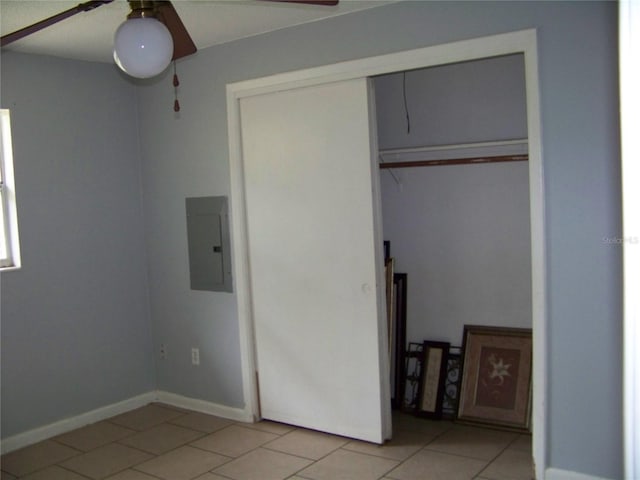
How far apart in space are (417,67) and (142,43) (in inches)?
65.1

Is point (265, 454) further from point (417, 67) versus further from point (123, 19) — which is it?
point (123, 19)

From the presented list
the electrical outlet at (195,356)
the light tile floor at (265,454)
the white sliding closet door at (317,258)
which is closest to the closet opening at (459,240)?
the light tile floor at (265,454)

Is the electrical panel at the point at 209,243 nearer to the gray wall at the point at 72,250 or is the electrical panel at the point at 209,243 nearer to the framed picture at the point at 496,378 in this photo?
the gray wall at the point at 72,250

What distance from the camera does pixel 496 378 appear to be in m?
3.81

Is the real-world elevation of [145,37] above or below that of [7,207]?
above

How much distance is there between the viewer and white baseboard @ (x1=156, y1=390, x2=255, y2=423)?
4090 millimetres

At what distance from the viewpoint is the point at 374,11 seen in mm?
3322

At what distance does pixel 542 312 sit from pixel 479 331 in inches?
39.9

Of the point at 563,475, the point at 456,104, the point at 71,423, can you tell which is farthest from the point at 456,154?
the point at 71,423

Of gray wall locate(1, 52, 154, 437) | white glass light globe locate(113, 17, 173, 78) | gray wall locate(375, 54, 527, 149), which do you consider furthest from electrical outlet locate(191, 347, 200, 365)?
white glass light globe locate(113, 17, 173, 78)

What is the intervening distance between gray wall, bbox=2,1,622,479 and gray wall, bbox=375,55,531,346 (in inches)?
34.6

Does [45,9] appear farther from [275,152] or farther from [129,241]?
[129,241]

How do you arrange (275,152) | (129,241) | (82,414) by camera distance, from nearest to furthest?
(275,152), (82,414), (129,241)

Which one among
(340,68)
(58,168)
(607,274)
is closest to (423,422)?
(607,274)
